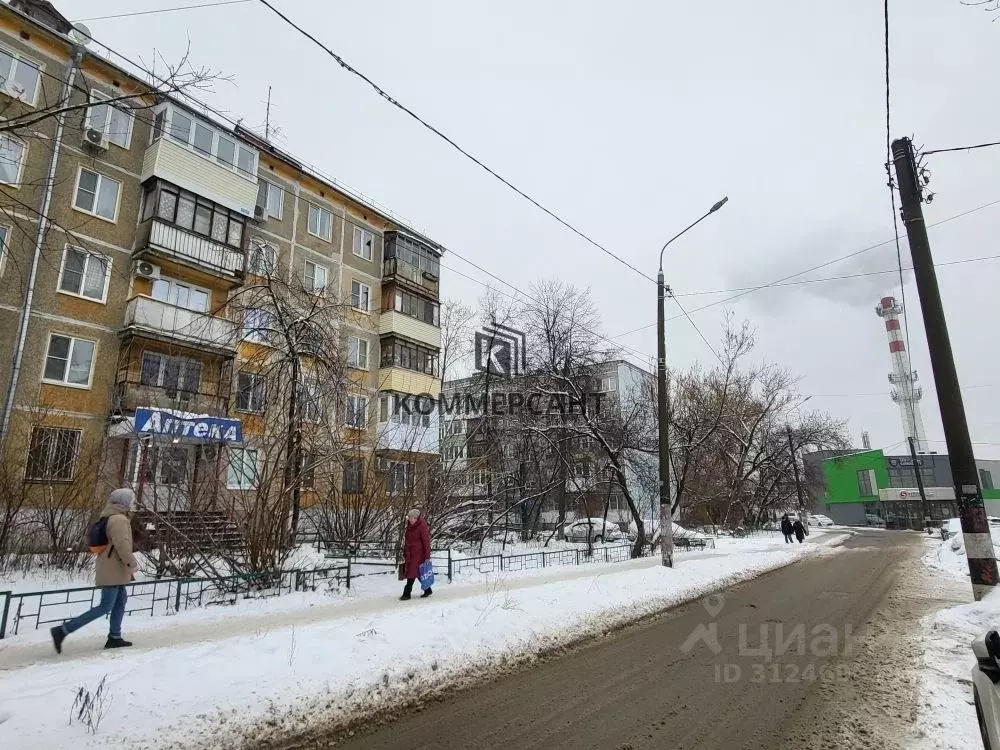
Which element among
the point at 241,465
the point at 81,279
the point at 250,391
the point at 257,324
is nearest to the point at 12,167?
the point at 81,279

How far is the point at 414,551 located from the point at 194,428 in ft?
15.2

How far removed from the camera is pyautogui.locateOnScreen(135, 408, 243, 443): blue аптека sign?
9.73 m

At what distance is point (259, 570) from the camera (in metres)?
9.30

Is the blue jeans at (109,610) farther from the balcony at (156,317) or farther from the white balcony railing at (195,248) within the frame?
the white balcony railing at (195,248)

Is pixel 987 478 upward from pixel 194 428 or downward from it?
upward

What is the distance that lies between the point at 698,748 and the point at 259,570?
7577 mm

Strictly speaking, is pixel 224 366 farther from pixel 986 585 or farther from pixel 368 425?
pixel 986 585

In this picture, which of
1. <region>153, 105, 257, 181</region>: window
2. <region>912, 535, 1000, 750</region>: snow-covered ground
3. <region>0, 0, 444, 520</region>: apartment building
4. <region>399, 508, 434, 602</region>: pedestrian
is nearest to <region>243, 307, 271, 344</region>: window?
<region>0, 0, 444, 520</region>: apartment building

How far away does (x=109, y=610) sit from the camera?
19.9ft

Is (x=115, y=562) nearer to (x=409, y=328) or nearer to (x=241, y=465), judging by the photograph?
(x=241, y=465)

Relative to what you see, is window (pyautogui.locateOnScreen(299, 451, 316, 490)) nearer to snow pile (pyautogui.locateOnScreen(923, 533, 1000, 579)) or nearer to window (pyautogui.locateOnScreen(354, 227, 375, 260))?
snow pile (pyautogui.locateOnScreen(923, 533, 1000, 579))

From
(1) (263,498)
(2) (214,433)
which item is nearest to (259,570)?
(1) (263,498)

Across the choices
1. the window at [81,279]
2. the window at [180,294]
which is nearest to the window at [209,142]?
the window at [180,294]

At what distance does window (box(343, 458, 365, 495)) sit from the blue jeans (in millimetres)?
6713
